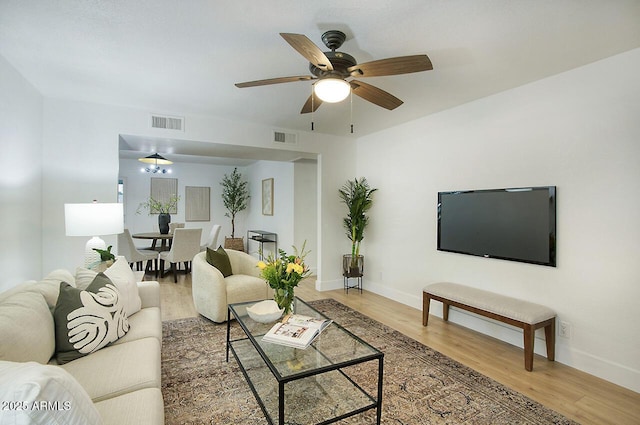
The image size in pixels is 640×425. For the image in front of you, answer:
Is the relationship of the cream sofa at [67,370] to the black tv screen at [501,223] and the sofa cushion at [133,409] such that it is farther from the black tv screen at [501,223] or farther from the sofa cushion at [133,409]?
the black tv screen at [501,223]

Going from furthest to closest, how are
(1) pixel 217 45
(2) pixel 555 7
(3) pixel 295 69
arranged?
(3) pixel 295 69
(1) pixel 217 45
(2) pixel 555 7

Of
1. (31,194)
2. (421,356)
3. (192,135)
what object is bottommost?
(421,356)

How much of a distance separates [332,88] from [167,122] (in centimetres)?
271

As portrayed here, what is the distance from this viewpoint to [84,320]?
5.95ft

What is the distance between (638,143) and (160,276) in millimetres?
6691

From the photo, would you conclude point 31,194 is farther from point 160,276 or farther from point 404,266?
point 404,266

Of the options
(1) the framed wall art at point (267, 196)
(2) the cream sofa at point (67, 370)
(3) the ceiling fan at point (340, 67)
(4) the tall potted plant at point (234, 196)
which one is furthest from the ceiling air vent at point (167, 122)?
(4) the tall potted plant at point (234, 196)

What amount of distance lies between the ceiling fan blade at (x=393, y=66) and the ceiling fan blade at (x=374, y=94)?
8.1 inches

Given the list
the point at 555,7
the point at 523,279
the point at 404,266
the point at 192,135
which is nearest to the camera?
the point at 555,7

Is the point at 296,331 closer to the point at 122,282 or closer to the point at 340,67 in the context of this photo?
the point at 122,282

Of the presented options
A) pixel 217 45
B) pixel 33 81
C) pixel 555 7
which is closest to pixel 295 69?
pixel 217 45

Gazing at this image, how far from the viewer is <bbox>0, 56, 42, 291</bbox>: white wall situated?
8.55 ft

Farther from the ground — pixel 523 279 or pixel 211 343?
pixel 523 279

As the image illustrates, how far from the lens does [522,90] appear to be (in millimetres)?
3031
